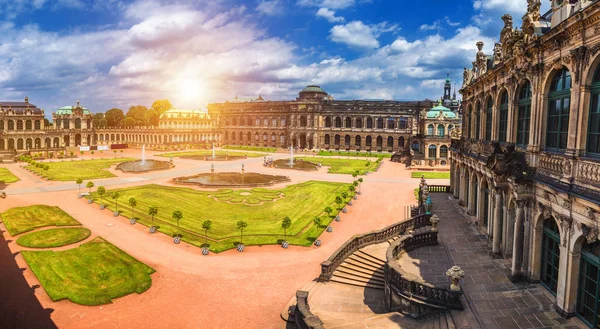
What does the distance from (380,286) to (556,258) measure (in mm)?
9251

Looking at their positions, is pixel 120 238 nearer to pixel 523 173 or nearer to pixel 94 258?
pixel 94 258

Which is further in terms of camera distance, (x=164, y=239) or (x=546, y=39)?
(x=164, y=239)

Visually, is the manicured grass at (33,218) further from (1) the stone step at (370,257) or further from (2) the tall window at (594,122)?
(2) the tall window at (594,122)

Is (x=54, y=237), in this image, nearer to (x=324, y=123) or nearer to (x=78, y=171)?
(x=78, y=171)

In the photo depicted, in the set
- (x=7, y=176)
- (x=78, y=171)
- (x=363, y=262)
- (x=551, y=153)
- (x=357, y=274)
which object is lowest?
(x=357, y=274)

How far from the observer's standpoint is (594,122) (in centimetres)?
1395

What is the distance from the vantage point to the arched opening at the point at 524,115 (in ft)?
64.1

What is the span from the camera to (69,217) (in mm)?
35750

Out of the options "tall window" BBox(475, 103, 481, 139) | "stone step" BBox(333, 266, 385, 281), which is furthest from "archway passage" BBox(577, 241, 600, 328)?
"tall window" BBox(475, 103, 481, 139)

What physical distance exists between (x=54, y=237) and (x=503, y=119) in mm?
33987

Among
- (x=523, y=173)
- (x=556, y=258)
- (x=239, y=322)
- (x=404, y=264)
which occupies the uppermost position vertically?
(x=523, y=173)

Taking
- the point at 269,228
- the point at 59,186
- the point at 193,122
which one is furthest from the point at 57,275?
the point at 193,122

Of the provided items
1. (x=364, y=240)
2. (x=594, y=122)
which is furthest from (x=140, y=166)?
(x=594, y=122)

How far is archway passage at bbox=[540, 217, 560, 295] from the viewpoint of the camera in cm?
1613
